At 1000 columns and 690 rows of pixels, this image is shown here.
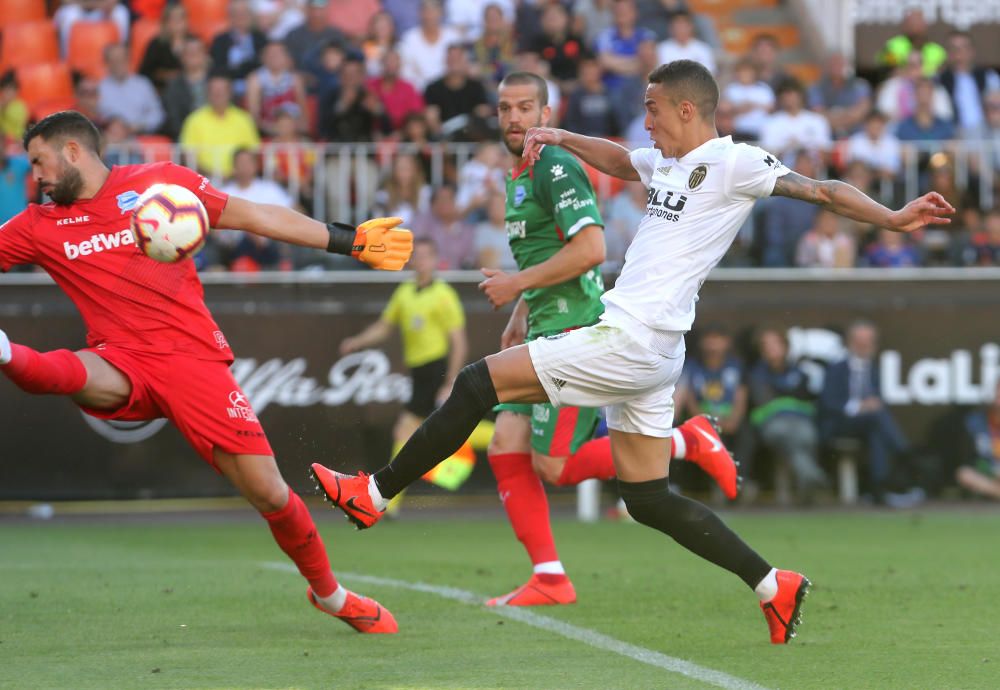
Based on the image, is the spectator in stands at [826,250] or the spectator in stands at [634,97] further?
the spectator in stands at [634,97]

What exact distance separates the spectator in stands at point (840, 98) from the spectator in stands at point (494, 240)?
164 inches

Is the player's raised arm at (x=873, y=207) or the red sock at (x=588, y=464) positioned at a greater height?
the player's raised arm at (x=873, y=207)

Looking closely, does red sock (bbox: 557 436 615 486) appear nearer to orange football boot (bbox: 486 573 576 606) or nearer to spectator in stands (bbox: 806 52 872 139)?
orange football boot (bbox: 486 573 576 606)

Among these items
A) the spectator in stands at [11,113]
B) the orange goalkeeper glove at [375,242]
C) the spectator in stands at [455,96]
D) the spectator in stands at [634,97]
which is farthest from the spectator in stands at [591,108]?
the orange goalkeeper glove at [375,242]

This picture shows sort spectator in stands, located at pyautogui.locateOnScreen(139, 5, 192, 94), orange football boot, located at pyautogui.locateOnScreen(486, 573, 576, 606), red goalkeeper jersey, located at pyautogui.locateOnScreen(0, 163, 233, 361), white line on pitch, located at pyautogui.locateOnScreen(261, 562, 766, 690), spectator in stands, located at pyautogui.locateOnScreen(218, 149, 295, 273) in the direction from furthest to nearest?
spectator in stands, located at pyautogui.locateOnScreen(139, 5, 192, 94) → spectator in stands, located at pyautogui.locateOnScreen(218, 149, 295, 273) → orange football boot, located at pyautogui.locateOnScreen(486, 573, 576, 606) → red goalkeeper jersey, located at pyautogui.locateOnScreen(0, 163, 233, 361) → white line on pitch, located at pyautogui.locateOnScreen(261, 562, 766, 690)

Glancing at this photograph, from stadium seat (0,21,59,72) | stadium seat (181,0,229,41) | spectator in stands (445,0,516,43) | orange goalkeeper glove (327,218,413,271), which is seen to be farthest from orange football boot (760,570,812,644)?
stadium seat (0,21,59,72)

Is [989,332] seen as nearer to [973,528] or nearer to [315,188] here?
[973,528]

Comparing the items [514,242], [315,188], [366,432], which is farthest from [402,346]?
[514,242]

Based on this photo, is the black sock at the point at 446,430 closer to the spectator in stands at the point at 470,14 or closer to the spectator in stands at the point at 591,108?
the spectator in stands at the point at 591,108

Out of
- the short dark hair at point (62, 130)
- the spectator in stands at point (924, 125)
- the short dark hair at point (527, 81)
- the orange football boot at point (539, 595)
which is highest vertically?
the short dark hair at point (527, 81)

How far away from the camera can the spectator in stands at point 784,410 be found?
601 inches

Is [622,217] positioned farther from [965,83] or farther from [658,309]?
[658,309]

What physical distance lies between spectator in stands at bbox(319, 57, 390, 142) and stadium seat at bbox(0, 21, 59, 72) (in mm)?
3469

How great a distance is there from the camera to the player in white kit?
21.3 ft
